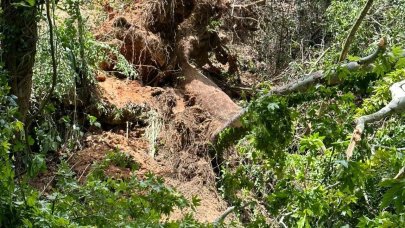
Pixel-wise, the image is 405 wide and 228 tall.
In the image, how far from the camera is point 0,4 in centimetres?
416

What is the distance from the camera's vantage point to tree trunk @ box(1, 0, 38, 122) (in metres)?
4.07

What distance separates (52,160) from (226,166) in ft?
6.82

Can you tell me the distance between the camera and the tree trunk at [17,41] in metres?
4.07

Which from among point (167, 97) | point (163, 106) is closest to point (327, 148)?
point (163, 106)

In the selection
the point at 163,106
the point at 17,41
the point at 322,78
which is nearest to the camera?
the point at 17,41

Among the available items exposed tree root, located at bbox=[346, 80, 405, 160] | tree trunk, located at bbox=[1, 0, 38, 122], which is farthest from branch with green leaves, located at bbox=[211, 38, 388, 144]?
tree trunk, located at bbox=[1, 0, 38, 122]

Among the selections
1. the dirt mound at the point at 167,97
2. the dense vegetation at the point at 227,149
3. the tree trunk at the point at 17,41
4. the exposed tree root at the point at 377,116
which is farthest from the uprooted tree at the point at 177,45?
the exposed tree root at the point at 377,116

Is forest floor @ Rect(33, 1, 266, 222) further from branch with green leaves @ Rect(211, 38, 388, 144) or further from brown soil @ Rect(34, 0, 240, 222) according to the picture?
branch with green leaves @ Rect(211, 38, 388, 144)

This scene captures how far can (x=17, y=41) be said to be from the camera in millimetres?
4133

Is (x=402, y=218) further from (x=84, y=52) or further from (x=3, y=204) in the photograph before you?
(x=84, y=52)

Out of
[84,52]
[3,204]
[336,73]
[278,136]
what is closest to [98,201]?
[3,204]

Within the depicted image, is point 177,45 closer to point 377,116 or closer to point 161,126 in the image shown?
point 161,126

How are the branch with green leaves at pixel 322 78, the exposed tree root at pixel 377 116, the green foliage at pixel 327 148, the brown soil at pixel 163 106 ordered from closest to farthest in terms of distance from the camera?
the green foliage at pixel 327 148
the exposed tree root at pixel 377 116
the branch with green leaves at pixel 322 78
the brown soil at pixel 163 106

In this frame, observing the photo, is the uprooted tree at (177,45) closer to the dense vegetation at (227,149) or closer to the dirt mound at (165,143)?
the dirt mound at (165,143)
